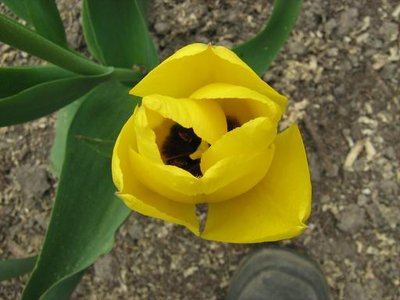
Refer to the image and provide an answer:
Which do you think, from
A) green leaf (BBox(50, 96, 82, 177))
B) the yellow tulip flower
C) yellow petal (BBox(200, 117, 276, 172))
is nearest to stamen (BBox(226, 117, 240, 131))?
the yellow tulip flower

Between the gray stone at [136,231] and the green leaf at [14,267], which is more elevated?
the green leaf at [14,267]

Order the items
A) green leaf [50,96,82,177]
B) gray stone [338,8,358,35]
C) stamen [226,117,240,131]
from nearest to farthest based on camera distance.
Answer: stamen [226,117,240,131] < green leaf [50,96,82,177] < gray stone [338,8,358,35]

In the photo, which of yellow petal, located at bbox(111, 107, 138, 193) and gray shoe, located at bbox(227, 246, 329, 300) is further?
gray shoe, located at bbox(227, 246, 329, 300)

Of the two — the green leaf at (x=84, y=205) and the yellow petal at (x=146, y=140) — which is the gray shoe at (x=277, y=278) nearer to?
the green leaf at (x=84, y=205)

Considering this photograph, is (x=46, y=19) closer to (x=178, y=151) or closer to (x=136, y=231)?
(x=178, y=151)

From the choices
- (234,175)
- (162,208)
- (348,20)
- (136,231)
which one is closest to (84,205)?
(162,208)

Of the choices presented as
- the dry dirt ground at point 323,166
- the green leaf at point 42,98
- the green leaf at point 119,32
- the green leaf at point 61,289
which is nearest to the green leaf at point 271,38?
the green leaf at point 119,32

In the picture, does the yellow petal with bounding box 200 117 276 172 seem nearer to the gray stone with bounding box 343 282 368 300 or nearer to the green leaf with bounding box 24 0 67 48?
the green leaf with bounding box 24 0 67 48

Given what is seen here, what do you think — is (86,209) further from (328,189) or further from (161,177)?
(328,189)
